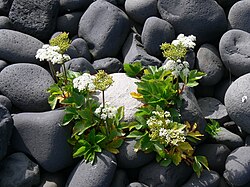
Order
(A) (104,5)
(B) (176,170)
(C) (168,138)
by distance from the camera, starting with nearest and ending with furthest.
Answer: (C) (168,138) < (B) (176,170) < (A) (104,5)

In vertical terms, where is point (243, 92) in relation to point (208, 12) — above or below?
below

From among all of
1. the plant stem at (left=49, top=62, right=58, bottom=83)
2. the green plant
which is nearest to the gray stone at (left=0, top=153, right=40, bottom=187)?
the plant stem at (left=49, top=62, right=58, bottom=83)

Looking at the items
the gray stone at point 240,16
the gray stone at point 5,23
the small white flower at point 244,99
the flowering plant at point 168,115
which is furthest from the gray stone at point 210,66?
the gray stone at point 5,23

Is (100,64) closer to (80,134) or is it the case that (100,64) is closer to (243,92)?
(80,134)

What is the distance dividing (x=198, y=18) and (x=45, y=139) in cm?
223

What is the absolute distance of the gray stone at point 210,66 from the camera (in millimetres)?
5309

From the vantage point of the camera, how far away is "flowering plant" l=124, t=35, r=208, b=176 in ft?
14.8

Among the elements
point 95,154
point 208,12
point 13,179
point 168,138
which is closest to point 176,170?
point 168,138

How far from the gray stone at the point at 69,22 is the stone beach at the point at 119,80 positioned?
12 mm

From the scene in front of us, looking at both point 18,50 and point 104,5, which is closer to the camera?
point 18,50

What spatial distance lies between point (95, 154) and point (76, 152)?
0.18 meters

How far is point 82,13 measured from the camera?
19.7 ft

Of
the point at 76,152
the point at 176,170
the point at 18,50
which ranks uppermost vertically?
the point at 18,50

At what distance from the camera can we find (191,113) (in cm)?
479
